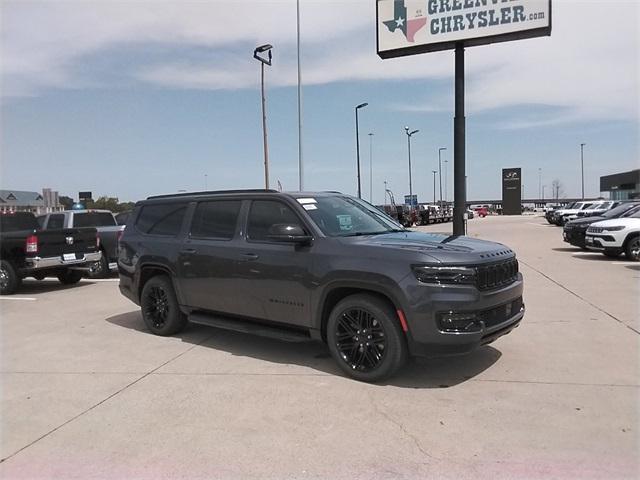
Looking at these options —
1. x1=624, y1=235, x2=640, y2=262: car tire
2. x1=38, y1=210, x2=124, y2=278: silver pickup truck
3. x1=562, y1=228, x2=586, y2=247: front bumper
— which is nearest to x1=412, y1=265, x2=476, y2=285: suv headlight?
x1=38, y1=210, x2=124, y2=278: silver pickup truck

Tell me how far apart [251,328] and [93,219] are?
33.4 feet

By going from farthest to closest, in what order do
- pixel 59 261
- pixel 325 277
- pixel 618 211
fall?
pixel 618 211
pixel 59 261
pixel 325 277

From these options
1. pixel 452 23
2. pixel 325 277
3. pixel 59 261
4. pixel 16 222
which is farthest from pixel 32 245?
pixel 452 23

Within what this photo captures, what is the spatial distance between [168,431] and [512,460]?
2482mm

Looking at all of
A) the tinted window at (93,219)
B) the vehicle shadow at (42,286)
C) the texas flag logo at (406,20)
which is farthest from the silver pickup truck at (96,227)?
the texas flag logo at (406,20)

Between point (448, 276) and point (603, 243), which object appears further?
point (603, 243)

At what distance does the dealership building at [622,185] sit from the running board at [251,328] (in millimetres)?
69908

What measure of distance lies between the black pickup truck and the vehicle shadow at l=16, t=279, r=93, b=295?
347 mm

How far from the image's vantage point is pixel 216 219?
6438 millimetres

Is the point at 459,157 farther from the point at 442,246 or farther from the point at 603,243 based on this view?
the point at 442,246

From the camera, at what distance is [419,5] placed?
19.9m

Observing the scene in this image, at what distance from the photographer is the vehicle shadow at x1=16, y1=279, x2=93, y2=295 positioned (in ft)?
39.4

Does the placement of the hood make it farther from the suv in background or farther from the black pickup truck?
the suv in background

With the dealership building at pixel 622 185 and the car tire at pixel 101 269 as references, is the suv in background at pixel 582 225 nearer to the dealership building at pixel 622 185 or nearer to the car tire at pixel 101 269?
the car tire at pixel 101 269
